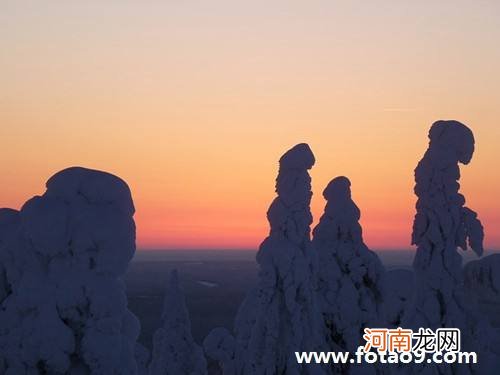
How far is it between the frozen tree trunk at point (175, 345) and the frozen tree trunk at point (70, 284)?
31752 mm

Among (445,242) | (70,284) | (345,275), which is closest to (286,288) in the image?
(345,275)

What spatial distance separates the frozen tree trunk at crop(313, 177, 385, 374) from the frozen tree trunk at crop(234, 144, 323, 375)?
4.47m

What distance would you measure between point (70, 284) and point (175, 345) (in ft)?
107

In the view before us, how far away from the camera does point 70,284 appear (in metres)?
13.0

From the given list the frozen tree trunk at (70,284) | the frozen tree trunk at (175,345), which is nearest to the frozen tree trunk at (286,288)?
the frozen tree trunk at (70,284)

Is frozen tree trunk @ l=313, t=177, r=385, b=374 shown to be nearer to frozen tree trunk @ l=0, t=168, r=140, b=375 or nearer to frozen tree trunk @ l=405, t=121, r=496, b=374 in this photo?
frozen tree trunk @ l=405, t=121, r=496, b=374

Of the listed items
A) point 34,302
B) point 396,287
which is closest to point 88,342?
point 34,302

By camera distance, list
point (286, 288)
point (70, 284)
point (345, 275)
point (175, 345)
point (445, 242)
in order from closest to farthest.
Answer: point (70, 284)
point (286, 288)
point (445, 242)
point (345, 275)
point (175, 345)

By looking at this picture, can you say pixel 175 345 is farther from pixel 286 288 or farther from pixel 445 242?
pixel 445 242

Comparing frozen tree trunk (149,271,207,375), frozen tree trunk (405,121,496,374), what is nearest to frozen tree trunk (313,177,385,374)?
frozen tree trunk (405,121,496,374)

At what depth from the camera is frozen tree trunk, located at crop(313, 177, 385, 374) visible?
3244 cm

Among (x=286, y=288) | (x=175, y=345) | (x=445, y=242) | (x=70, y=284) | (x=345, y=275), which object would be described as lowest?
(x=175, y=345)

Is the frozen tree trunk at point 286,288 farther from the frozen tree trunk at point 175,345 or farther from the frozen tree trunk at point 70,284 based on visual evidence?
the frozen tree trunk at point 175,345

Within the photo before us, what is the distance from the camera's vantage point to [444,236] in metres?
28.7
